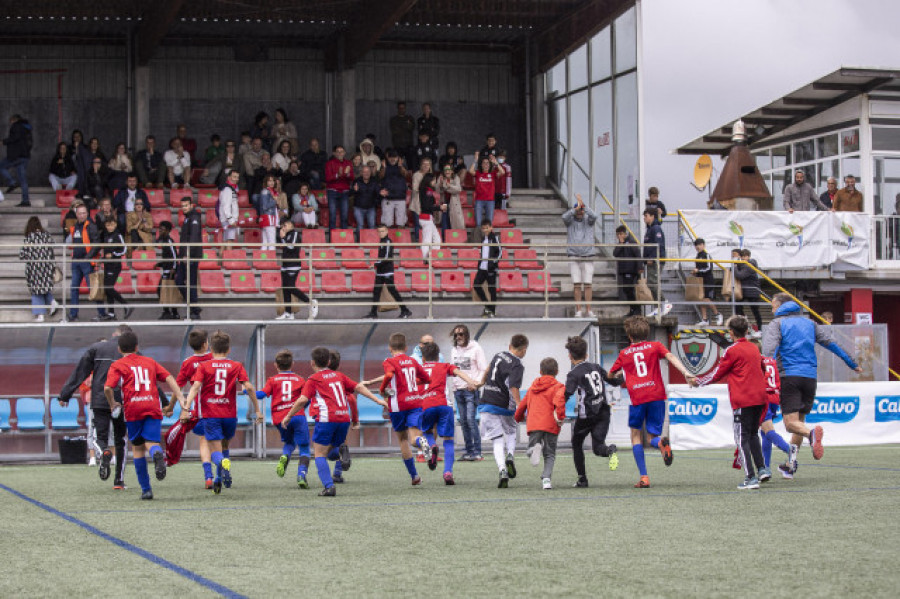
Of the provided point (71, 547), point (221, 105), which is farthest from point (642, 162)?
point (71, 547)

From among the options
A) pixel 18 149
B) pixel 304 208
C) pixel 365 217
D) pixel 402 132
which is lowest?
pixel 365 217

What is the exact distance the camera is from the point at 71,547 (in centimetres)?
815

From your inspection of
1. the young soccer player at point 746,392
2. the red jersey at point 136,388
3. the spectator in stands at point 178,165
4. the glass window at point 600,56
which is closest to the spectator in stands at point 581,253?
the glass window at point 600,56

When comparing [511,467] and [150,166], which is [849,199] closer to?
[150,166]

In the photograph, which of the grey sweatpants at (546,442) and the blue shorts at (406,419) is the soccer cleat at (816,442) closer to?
the grey sweatpants at (546,442)

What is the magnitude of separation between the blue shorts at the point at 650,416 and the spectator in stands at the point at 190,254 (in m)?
11.7

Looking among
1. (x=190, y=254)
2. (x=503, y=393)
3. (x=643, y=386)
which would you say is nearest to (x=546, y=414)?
(x=643, y=386)

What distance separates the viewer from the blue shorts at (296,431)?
13664 mm

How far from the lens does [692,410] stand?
21.3 meters

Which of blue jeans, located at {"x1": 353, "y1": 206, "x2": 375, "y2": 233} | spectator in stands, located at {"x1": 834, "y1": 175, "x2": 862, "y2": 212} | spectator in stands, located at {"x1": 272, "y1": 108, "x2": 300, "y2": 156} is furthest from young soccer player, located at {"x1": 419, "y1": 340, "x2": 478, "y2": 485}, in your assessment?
spectator in stands, located at {"x1": 834, "y1": 175, "x2": 862, "y2": 212}

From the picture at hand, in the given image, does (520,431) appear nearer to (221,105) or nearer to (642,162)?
(642,162)

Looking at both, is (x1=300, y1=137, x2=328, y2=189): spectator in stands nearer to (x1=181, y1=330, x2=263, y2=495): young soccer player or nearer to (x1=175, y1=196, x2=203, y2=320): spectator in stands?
(x1=175, y1=196, x2=203, y2=320): spectator in stands

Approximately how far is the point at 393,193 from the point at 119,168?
6011mm

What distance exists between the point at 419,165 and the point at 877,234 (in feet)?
37.4
